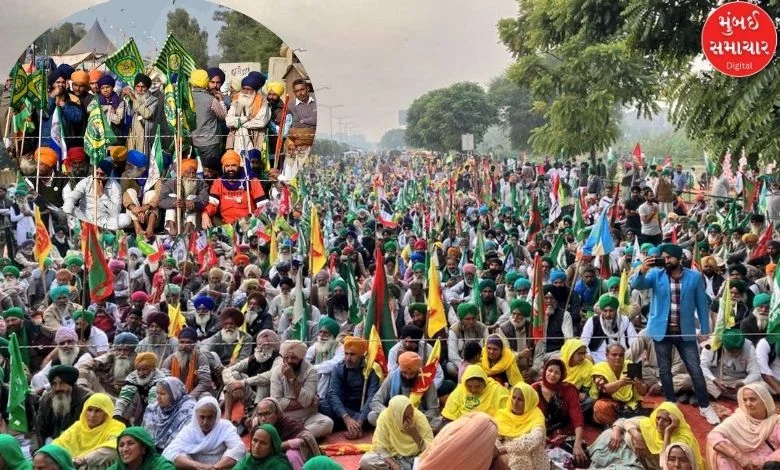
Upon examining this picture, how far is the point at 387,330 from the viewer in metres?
7.62

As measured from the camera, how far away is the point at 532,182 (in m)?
13.8

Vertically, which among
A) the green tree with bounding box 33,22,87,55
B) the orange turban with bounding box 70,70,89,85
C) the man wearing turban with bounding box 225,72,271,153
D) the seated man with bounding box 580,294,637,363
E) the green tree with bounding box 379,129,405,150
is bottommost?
the seated man with bounding box 580,294,637,363

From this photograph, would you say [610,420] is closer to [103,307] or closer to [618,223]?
[103,307]

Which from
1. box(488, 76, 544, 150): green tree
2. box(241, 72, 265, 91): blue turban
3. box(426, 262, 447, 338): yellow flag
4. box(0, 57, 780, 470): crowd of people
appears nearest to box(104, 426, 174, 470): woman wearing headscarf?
box(0, 57, 780, 470): crowd of people

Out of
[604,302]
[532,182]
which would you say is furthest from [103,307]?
[532,182]

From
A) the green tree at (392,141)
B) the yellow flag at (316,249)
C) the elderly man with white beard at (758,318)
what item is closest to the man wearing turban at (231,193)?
the yellow flag at (316,249)

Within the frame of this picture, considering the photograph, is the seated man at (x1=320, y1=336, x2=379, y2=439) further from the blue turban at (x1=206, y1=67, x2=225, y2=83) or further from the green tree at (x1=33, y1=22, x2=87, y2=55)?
the green tree at (x1=33, y1=22, x2=87, y2=55)

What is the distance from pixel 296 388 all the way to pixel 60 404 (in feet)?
4.52

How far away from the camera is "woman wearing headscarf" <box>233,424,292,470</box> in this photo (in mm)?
5199

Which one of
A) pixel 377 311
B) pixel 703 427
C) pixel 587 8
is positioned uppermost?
pixel 587 8

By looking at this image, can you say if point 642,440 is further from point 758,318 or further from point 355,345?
point 758,318

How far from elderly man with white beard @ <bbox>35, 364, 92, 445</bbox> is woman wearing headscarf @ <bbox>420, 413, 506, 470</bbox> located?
299 centimetres

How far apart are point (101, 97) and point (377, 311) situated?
5.37 m

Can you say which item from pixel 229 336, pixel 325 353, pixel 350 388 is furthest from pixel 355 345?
pixel 229 336
